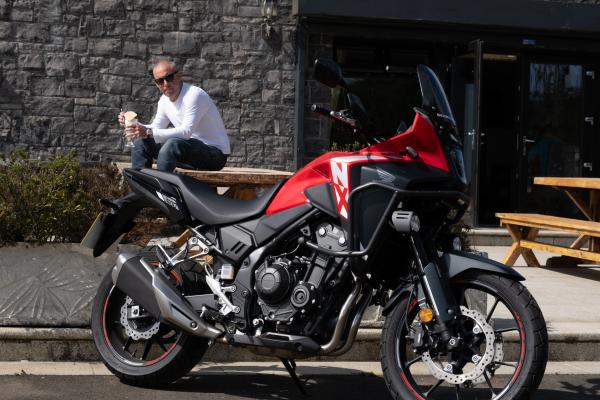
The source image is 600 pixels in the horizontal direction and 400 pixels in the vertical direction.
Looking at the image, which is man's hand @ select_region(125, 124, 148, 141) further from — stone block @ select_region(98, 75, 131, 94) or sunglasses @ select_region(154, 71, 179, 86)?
stone block @ select_region(98, 75, 131, 94)

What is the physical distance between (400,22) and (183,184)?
344 inches

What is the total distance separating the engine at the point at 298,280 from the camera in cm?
512

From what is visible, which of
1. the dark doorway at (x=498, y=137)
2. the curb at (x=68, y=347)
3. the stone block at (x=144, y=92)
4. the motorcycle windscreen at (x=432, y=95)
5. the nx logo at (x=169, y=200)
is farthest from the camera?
the dark doorway at (x=498, y=137)

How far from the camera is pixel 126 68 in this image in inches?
533

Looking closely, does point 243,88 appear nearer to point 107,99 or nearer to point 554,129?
point 107,99

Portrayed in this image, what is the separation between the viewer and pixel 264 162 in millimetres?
13883

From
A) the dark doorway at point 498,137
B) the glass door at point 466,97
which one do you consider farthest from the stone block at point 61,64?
the dark doorway at point 498,137

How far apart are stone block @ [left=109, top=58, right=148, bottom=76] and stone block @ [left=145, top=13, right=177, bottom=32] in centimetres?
45

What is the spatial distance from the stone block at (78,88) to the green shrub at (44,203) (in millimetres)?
6341

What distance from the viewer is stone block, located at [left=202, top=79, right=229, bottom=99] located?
13.7 metres

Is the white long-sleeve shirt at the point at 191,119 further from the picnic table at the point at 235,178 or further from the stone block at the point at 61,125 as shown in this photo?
the stone block at the point at 61,125

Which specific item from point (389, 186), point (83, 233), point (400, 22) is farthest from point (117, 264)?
point (400, 22)

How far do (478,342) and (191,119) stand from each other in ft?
11.7

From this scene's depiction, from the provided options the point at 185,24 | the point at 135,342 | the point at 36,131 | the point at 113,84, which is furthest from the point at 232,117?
the point at 135,342
